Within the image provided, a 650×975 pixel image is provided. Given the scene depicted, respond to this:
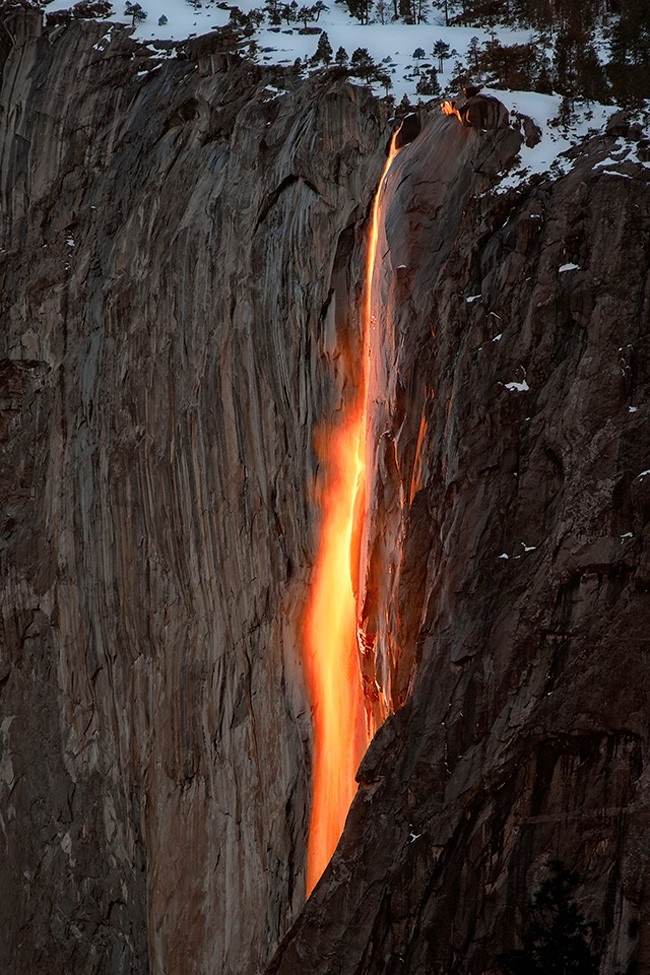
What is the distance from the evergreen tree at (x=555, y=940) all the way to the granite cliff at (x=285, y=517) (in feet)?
2.11

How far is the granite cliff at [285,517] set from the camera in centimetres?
2230

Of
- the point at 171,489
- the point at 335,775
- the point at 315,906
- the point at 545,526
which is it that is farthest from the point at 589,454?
the point at 171,489

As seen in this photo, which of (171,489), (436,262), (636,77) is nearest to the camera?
(436,262)

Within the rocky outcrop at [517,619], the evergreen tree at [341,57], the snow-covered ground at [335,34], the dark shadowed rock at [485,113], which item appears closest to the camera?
the rocky outcrop at [517,619]

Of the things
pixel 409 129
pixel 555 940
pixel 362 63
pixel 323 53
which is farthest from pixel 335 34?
pixel 555 940

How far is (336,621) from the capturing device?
29.9 metres

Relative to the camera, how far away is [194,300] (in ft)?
111

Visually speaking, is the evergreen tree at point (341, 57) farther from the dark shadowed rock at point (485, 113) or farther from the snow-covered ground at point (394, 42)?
the dark shadowed rock at point (485, 113)

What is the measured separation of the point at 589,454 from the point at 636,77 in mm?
9433

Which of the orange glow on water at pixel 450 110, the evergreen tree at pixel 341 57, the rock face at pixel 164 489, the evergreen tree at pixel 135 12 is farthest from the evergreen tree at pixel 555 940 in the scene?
the evergreen tree at pixel 135 12

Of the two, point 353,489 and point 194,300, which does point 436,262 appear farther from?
point 194,300

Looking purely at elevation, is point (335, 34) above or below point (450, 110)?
above

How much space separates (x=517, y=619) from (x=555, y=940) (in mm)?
4560

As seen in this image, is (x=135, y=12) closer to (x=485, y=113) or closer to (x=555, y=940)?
(x=485, y=113)
